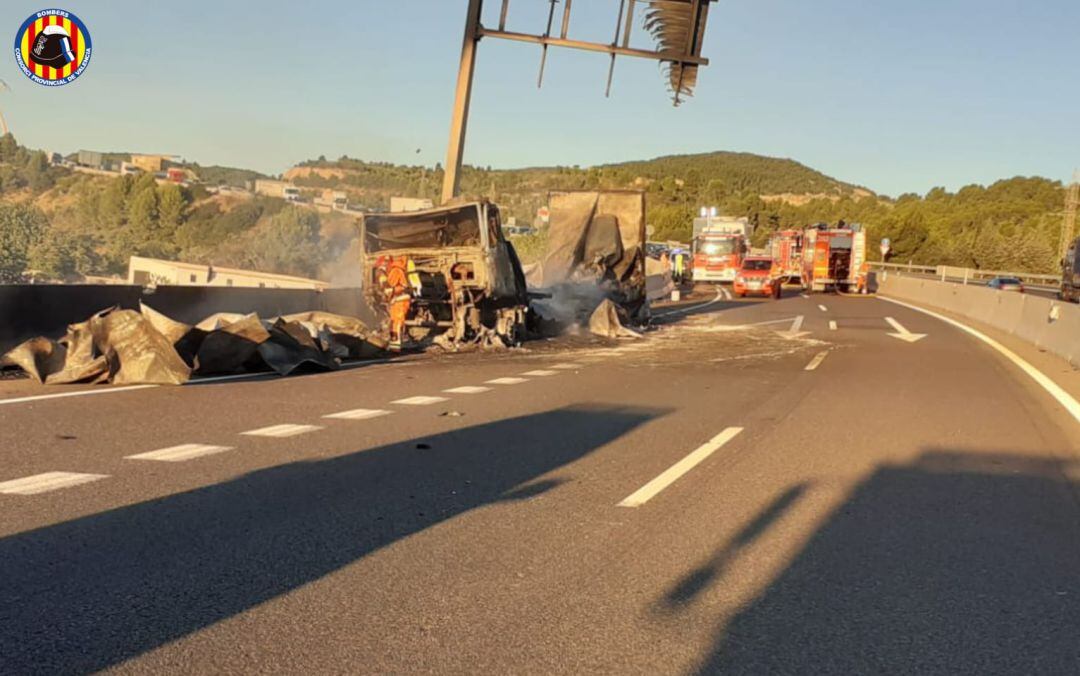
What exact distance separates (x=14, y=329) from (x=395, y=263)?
647 centimetres

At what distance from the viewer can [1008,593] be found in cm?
459

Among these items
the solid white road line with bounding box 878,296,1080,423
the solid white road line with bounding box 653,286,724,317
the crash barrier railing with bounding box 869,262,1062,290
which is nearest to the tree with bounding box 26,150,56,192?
the solid white road line with bounding box 653,286,724,317

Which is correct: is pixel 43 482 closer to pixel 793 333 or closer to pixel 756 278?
pixel 793 333

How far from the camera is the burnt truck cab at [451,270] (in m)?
16.8

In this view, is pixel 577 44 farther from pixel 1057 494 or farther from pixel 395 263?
pixel 1057 494

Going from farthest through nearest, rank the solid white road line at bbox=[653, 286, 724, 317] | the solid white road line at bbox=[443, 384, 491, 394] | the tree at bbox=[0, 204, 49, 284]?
the solid white road line at bbox=[653, 286, 724, 317]
the tree at bbox=[0, 204, 49, 284]
the solid white road line at bbox=[443, 384, 491, 394]

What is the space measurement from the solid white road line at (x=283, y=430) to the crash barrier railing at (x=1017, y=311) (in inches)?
520

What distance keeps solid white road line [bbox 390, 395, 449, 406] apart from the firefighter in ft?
18.3

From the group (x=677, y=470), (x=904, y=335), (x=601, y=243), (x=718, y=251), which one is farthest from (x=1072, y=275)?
(x=677, y=470)

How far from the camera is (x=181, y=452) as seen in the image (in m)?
7.36

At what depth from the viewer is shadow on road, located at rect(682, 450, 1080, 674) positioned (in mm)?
3777

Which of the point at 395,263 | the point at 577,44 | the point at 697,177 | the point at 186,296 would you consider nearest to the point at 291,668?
the point at 186,296

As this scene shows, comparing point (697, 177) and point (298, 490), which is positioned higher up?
point (697, 177)

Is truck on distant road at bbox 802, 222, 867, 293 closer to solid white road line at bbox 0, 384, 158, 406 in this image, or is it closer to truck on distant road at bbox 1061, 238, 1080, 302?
truck on distant road at bbox 1061, 238, 1080, 302
